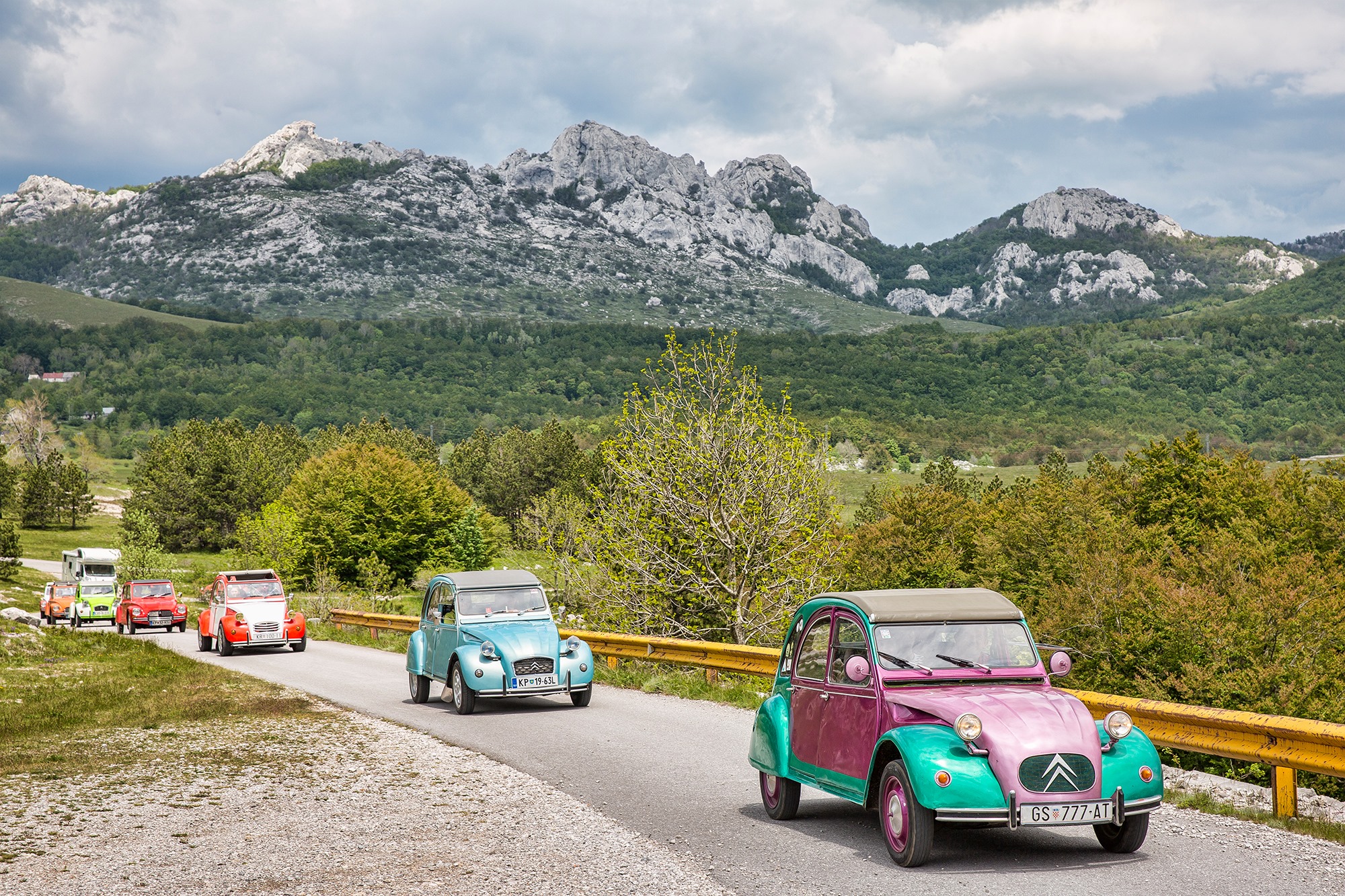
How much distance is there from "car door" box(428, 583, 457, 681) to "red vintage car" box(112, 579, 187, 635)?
27.6m

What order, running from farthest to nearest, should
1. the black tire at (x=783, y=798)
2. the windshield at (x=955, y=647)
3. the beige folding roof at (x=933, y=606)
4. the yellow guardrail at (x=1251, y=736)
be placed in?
the black tire at (x=783, y=798), the yellow guardrail at (x=1251, y=736), the beige folding roof at (x=933, y=606), the windshield at (x=955, y=647)

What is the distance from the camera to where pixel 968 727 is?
665 cm

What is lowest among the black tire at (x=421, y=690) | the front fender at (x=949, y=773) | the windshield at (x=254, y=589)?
the black tire at (x=421, y=690)

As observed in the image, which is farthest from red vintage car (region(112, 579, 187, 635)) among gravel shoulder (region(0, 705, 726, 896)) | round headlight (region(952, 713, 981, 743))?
round headlight (region(952, 713, 981, 743))

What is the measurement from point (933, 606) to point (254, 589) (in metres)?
26.2

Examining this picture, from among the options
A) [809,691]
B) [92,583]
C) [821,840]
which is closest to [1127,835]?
[821,840]

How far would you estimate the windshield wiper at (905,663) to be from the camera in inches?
294

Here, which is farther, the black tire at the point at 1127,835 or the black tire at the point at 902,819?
the black tire at the point at 1127,835

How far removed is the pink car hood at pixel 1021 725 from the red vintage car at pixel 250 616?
25.6m

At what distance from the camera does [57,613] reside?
159ft

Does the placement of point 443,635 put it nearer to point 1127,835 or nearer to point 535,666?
point 535,666

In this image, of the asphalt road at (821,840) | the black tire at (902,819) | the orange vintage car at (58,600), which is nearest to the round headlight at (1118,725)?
the asphalt road at (821,840)

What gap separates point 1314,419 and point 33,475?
605 feet

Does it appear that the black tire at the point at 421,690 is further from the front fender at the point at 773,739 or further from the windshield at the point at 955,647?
the windshield at the point at 955,647
